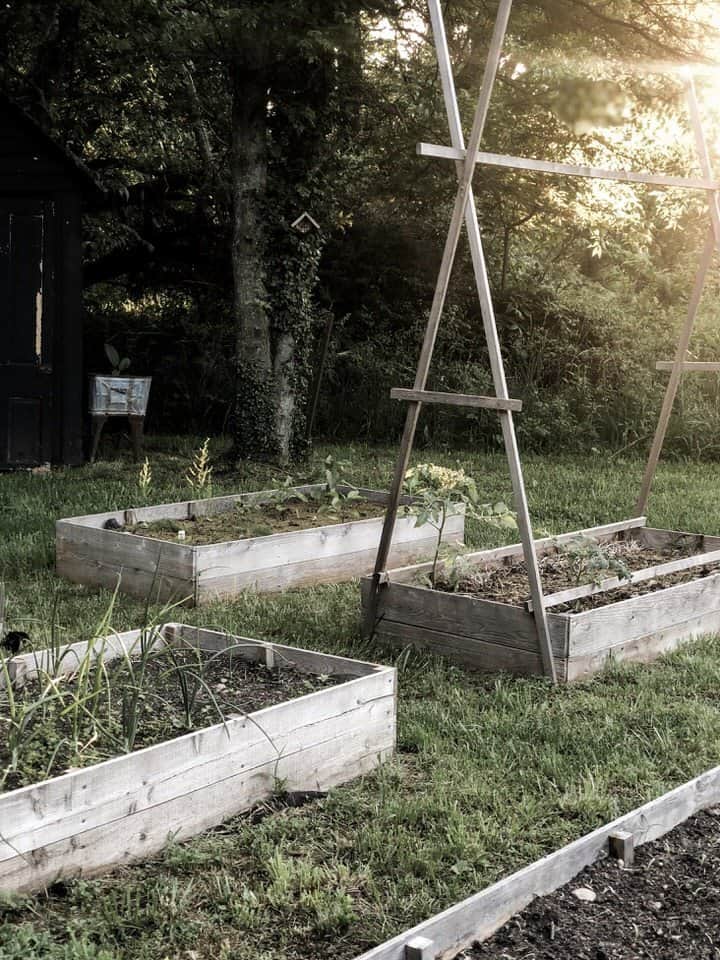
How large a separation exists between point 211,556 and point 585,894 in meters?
3.18

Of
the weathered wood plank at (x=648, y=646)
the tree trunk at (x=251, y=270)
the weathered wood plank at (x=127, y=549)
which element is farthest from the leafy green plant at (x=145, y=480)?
the weathered wood plank at (x=648, y=646)

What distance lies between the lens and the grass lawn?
2.52 metres

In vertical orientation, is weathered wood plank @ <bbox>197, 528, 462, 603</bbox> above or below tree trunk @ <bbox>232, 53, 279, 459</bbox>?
below

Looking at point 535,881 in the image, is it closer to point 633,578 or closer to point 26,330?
point 633,578

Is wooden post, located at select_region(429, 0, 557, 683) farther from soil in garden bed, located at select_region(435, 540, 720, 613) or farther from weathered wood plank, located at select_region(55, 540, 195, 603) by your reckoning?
weathered wood plank, located at select_region(55, 540, 195, 603)

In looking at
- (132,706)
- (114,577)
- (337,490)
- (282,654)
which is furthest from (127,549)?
(132,706)

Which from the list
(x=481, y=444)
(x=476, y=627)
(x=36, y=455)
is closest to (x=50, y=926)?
(x=476, y=627)

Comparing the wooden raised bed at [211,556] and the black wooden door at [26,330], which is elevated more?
the black wooden door at [26,330]

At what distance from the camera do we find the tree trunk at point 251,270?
9.44 m

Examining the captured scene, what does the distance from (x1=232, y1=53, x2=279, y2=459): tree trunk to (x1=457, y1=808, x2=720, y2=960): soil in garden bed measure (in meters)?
7.31

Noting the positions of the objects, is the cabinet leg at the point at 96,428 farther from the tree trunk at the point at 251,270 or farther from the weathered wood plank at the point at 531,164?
the weathered wood plank at the point at 531,164

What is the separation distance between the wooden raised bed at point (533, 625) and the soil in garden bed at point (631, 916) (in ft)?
5.11

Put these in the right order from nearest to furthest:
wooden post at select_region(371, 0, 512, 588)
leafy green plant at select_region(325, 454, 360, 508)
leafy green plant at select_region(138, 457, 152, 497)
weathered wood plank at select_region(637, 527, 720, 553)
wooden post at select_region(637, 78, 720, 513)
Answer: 1. wooden post at select_region(371, 0, 512, 588)
2. wooden post at select_region(637, 78, 720, 513)
3. weathered wood plank at select_region(637, 527, 720, 553)
4. leafy green plant at select_region(325, 454, 360, 508)
5. leafy green plant at select_region(138, 457, 152, 497)

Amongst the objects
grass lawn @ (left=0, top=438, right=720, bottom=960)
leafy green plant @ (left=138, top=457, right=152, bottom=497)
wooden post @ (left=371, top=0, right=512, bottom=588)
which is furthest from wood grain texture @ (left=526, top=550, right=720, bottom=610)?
leafy green plant @ (left=138, top=457, right=152, bottom=497)
